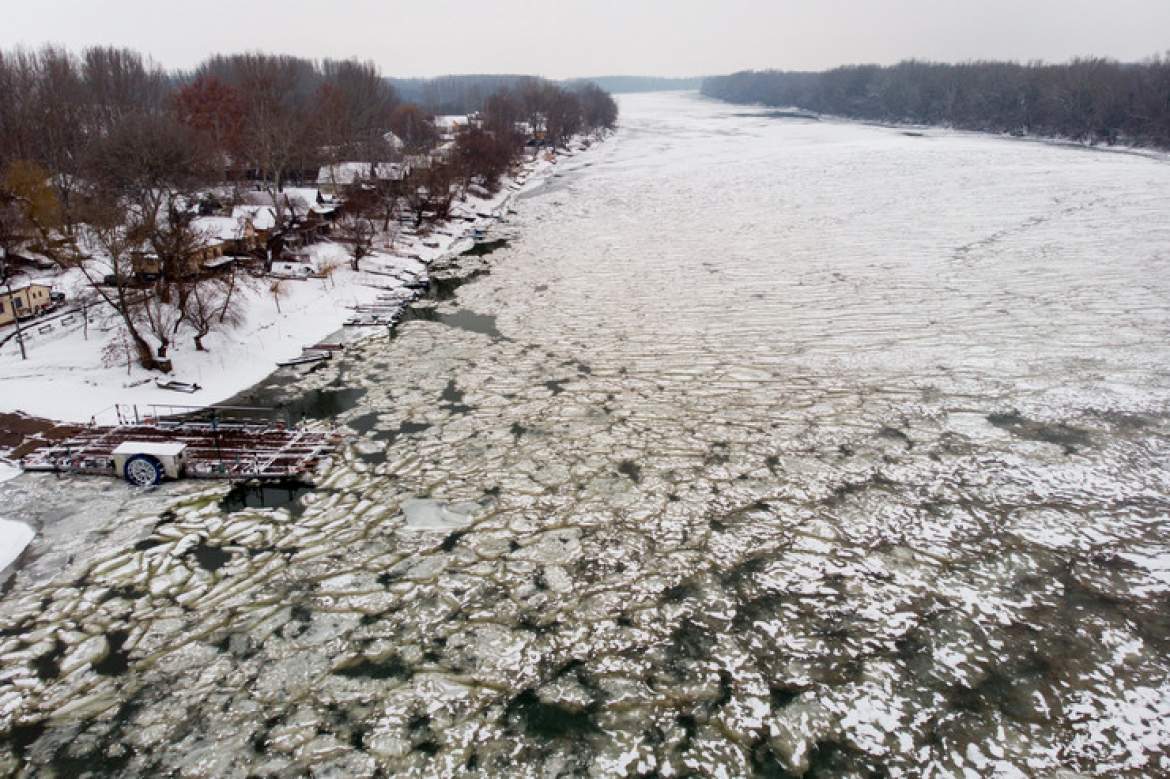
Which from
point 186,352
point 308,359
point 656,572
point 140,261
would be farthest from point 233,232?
point 656,572

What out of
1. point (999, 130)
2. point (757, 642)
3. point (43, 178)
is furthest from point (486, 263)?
point (999, 130)

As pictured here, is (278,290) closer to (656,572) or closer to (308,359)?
(308,359)

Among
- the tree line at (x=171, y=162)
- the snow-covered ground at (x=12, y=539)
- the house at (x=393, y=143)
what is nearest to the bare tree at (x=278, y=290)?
the tree line at (x=171, y=162)

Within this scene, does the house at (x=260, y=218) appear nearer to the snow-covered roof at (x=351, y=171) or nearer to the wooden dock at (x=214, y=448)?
the snow-covered roof at (x=351, y=171)

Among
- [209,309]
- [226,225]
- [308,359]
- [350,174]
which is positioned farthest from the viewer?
[350,174]

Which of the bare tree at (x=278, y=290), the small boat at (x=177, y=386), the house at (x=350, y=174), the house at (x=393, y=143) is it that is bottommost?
the small boat at (x=177, y=386)

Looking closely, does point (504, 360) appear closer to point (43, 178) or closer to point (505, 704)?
point (505, 704)
